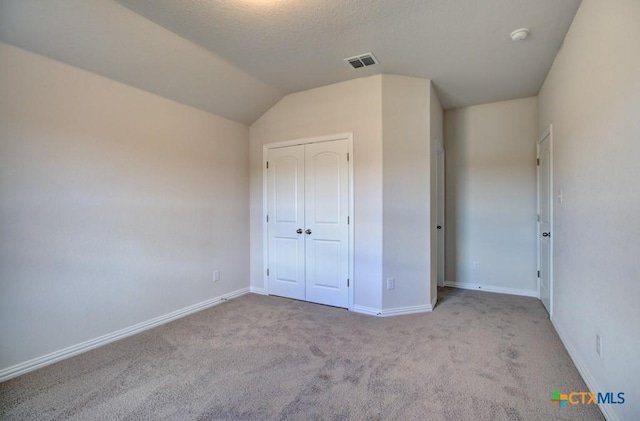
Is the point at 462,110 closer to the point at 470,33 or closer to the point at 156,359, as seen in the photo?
the point at 470,33

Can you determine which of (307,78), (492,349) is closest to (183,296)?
(307,78)

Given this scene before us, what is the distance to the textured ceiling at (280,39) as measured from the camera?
2.05 metres

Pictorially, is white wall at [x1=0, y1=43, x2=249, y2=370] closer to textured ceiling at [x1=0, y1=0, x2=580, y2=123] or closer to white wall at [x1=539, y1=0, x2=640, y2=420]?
textured ceiling at [x1=0, y1=0, x2=580, y2=123]

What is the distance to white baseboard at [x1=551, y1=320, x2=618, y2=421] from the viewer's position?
159 centimetres

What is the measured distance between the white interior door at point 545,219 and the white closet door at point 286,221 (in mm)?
2665

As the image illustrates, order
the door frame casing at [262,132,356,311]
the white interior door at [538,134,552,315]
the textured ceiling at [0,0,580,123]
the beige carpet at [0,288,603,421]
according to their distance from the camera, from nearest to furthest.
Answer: the beige carpet at [0,288,603,421], the textured ceiling at [0,0,580,123], the white interior door at [538,134,552,315], the door frame casing at [262,132,356,311]

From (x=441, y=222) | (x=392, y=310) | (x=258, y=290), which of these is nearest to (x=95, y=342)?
(x=258, y=290)

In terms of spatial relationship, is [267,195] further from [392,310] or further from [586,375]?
[586,375]

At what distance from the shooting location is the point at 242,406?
1.75 meters

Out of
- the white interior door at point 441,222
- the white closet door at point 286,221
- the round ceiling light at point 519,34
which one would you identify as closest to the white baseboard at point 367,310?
the white closet door at point 286,221

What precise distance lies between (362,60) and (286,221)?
2013 millimetres

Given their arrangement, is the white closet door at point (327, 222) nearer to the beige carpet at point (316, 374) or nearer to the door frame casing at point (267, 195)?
the door frame casing at point (267, 195)

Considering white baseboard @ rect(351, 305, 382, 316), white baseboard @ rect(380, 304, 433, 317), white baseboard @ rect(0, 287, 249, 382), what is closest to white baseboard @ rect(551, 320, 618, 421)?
white baseboard @ rect(380, 304, 433, 317)

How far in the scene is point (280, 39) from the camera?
2490mm
